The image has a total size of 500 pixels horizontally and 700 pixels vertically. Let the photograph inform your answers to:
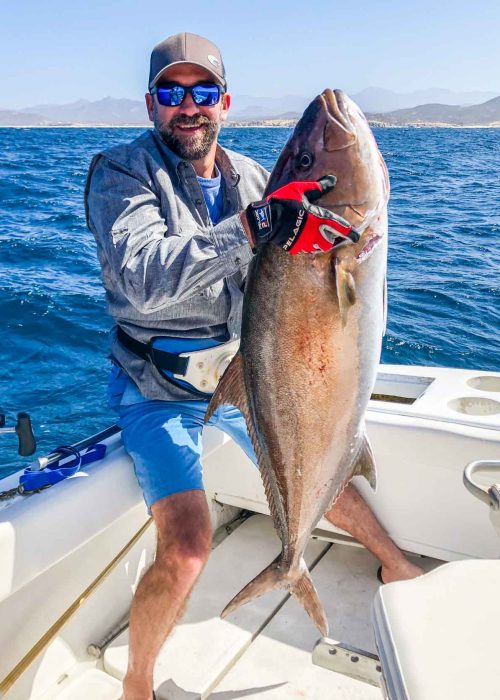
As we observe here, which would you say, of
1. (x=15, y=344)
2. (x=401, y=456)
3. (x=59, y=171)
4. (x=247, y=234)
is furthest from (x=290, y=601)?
(x=59, y=171)

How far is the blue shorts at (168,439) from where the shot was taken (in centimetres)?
270

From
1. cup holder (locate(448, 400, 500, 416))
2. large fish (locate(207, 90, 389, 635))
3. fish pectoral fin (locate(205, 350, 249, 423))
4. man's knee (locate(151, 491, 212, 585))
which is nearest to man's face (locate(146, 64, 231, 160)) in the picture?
large fish (locate(207, 90, 389, 635))

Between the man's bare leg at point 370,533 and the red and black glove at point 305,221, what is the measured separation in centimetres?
175

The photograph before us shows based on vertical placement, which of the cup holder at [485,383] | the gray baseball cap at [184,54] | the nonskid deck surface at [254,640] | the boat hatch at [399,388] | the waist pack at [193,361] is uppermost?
the gray baseball cap at [184,54]

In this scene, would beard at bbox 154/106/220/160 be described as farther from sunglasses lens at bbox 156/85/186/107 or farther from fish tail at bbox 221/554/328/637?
fish tail at bbox 221/554/328/637

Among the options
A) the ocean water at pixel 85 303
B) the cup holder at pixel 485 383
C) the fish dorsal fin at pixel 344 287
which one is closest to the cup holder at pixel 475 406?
the cup holder at pixel 485 383

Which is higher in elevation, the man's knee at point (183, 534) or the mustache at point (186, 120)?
the mustache at point (186, 120)

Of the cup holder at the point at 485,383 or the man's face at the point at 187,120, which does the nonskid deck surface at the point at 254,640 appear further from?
the man's face at the point at 187,120

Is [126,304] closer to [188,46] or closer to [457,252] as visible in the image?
[188,46]

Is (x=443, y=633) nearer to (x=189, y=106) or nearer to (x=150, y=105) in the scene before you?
(x=189, y=106)

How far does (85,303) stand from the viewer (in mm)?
9258

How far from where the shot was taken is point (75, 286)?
10.0m

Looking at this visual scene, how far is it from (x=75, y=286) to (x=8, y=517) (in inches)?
313

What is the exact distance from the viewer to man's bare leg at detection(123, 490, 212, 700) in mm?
2516
